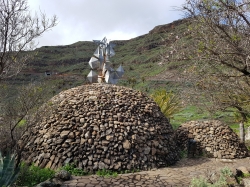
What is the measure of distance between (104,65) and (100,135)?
3172 millimetres

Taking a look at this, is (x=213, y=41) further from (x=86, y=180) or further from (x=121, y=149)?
(x=86, y=180)

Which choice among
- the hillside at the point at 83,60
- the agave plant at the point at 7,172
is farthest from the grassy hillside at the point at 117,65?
the agave plant at the point at 7,172

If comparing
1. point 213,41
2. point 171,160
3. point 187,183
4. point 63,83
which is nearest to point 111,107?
point 171,160

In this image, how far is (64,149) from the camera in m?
5.95

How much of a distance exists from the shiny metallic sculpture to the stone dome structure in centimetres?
114

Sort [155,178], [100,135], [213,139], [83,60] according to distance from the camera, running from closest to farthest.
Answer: [155,178] → [100,135] → [213,139] → [83,60]

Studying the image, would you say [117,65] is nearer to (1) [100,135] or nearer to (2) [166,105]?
(2) [166,105]

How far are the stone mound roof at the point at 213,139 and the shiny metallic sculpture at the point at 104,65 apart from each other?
3.19 metres

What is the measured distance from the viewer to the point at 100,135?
6.18m

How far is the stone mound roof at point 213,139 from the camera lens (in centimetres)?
802

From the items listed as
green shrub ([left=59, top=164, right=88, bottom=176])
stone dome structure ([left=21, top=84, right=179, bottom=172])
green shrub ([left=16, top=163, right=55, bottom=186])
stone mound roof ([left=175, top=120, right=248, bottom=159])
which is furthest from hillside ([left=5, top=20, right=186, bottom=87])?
green shrub ([left=16, top=163, right=55, bottom=186])

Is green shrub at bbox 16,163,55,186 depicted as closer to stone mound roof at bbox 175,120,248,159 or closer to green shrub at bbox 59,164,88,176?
green shrub at bbox 59,164,88,176

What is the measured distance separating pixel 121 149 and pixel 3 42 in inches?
143

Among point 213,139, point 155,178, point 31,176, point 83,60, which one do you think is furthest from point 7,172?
point 83,60
